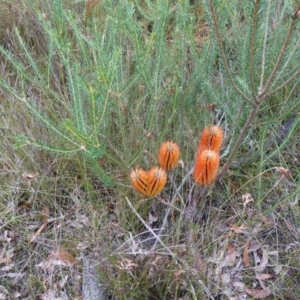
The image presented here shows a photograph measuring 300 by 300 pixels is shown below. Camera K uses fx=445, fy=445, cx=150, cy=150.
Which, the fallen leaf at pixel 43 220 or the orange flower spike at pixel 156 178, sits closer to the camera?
the orange flower spike at pixel 156 178

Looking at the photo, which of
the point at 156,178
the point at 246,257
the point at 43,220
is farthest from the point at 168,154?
the point at 43,220

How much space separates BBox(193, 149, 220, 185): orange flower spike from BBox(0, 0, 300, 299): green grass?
0.17 meters

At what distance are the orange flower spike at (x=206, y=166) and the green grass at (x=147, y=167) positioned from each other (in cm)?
17

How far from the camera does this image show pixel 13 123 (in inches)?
78.7

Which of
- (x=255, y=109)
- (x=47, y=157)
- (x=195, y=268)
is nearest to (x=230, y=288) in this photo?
(x=195, y=268)

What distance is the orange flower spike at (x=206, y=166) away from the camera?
4.17ft

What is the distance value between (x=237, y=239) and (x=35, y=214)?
0.81 m

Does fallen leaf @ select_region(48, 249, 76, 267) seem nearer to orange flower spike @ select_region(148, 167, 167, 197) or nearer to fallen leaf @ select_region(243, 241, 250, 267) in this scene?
orange flower spike @ select_region(148, 167, 167, 197)

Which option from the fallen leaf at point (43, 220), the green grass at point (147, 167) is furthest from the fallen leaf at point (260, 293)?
the fallen leaf at point (43, 220)

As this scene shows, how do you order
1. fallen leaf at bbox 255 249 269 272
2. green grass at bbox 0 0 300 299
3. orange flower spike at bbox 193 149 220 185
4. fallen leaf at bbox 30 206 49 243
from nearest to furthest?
orange flower spike at bbox 193 149 220 185 < green grass at bbox 0 0 300 299 < fallen leaf at bbox 255 249 269 272 < fallen leaf at bbox 30 206 49 243

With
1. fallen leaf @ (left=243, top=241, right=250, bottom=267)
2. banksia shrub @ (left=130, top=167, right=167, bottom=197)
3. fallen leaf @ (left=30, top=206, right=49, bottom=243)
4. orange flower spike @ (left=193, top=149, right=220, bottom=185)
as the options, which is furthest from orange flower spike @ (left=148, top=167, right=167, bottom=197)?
fallen leaf @ (left=30, top=206, right=49, bottom=243)

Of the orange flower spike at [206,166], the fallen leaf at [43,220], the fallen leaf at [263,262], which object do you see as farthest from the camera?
the fallen leaf at [43,220]

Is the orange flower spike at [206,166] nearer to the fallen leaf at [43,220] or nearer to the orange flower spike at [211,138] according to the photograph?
the orange flower spike at [211,138]

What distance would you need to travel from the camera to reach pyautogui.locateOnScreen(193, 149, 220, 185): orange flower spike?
1.27 meters
